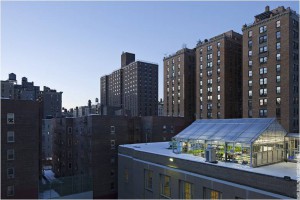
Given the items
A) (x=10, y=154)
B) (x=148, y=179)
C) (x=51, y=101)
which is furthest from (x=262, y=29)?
(x=51, y=101)

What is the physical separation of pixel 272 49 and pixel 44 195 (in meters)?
60.6

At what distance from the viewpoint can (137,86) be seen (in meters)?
144

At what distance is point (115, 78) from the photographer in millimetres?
170875

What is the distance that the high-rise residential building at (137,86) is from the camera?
477ft

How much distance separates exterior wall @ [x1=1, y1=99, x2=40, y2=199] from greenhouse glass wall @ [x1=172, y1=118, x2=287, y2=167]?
856 inches

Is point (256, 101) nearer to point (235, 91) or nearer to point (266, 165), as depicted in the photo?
point (235, 91)

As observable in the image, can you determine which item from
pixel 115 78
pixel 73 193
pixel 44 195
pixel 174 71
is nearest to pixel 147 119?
pixel 73 193

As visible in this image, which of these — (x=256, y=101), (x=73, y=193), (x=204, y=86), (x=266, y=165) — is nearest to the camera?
(x=266, y=165)

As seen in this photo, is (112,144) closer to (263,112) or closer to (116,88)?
(263,112)

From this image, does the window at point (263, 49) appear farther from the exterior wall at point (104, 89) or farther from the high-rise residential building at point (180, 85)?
the exterior wall at point (104, 89)

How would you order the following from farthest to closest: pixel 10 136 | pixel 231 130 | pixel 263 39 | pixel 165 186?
1. pixel 263 39
2. pixel 10 136
3. pixel 231 130
4. pixel 165 186

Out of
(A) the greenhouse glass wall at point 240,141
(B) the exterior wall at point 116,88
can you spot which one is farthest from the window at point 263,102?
(B) the exterior wall at point 116,88

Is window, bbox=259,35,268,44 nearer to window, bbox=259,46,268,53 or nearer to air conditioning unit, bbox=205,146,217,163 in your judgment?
window, bbox=259,46,268,53

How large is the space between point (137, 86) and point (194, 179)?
11779 cm
